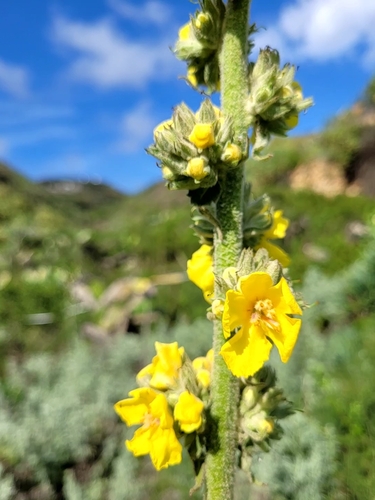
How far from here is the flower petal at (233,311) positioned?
4.76 feet

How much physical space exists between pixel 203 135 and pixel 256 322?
2.25ft

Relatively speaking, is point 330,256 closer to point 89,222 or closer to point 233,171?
point 233,171

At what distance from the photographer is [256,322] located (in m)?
1.56

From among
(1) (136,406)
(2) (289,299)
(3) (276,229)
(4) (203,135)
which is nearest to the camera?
(2) (289,299)

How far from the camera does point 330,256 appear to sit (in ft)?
30.8

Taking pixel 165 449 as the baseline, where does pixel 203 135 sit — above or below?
above

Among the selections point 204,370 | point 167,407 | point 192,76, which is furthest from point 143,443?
point 192,76

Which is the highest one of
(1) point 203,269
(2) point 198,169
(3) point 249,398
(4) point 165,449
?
(2) point 198,169

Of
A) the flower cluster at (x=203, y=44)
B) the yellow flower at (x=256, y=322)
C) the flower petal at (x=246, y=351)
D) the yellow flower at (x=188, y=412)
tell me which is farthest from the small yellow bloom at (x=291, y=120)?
the yellow flower at (x=188, y=412)

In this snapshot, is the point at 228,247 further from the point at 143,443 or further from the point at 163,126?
the point at 143,443

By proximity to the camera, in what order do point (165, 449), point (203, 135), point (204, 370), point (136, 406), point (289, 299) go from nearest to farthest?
point (289, 299) < point (203, 135) < point (165, 449) < point (136, 406) < point (204, 370)

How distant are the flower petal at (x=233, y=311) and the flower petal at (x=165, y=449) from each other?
49 centimetres

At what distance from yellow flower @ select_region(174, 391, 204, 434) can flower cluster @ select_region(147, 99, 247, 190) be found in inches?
30.7

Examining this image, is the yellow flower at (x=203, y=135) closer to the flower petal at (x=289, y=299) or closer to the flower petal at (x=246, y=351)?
the flower petal at (x=289, y=299)
